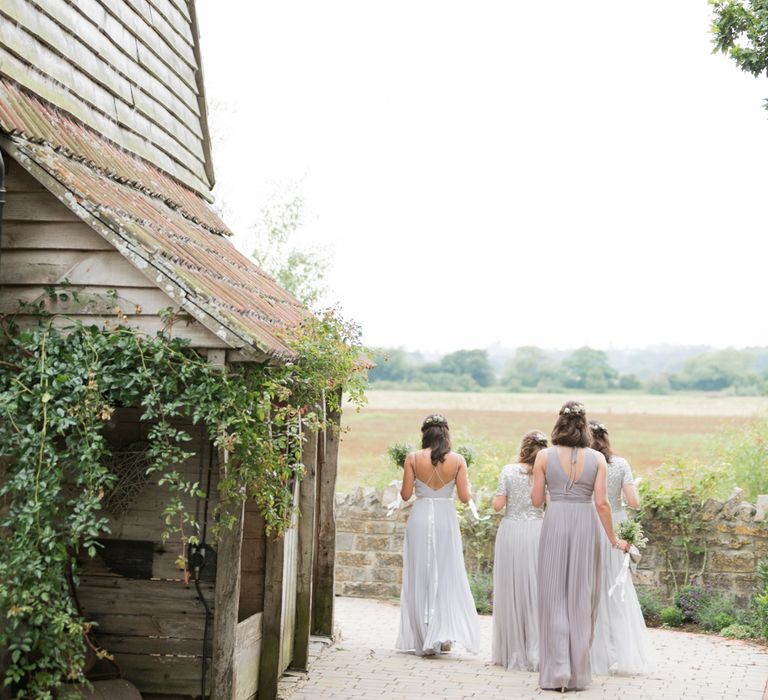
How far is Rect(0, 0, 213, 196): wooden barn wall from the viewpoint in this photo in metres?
6.87

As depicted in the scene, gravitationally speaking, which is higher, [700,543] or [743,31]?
[743,31]

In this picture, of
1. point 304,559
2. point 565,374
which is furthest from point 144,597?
point 565,374

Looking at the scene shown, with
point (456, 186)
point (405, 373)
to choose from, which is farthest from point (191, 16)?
point (456, 186)

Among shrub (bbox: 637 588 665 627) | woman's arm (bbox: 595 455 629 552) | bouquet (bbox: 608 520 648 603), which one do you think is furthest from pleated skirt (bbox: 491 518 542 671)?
shrub (bbox: 637 588 665 627)

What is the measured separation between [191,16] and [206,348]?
226 inches

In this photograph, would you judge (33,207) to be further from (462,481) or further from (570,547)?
(462,481)

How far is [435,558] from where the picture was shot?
10406mm

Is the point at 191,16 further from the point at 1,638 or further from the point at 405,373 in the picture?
the point at 405,373

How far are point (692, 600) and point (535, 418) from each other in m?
32.2

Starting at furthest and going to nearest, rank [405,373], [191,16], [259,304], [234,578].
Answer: [405,373]
[191,16]
[259,304]
[234,578]

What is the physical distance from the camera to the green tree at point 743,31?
794 centimetres

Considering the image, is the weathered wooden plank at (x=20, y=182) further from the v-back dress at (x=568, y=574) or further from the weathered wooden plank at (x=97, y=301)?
the v-back dress at (x=568, y=574)

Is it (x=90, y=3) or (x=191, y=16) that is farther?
(x=191, y=16)

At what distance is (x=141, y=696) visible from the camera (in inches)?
278
